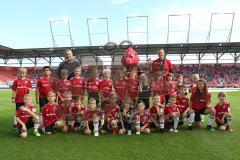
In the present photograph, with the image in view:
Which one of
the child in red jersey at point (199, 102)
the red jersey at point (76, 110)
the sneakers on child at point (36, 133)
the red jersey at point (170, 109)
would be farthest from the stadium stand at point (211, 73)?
the sneakers on child at point (36, 133)

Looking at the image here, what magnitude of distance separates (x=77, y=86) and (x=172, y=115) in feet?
8.53

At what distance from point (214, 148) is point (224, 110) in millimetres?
2316

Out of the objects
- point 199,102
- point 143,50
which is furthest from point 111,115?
point 143,50

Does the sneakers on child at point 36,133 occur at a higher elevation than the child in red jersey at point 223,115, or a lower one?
lower

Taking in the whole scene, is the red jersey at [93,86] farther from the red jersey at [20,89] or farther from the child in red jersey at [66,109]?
the red jersey at [20,89]

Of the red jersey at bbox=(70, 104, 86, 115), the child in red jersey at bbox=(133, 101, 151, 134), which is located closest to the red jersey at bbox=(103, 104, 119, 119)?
the child in red jersey at bbox=(133, 101, 151, 134)

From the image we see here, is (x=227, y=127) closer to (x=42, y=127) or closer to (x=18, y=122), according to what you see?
(x=42, y=127)

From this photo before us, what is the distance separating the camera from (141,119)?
292 inches

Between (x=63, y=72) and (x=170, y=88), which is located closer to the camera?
(x=63, y=72)

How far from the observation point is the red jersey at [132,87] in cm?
788

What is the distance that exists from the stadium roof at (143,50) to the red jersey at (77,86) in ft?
91.2

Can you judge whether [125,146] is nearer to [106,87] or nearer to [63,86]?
[106,87]

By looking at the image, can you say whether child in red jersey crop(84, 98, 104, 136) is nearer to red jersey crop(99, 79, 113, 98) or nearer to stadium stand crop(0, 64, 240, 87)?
red jersey crop(99, 79, 113, 98)

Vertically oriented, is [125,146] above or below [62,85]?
below
